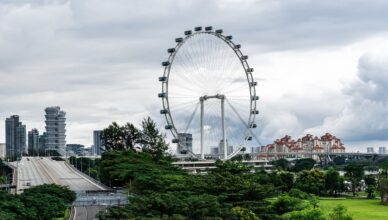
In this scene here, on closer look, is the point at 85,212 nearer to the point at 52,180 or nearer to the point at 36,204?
the point at 36,204

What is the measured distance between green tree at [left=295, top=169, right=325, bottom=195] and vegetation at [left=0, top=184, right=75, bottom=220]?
36607 millimetres

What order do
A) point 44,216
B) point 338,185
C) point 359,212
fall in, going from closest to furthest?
point 44,216, point 359,212, point 338,185

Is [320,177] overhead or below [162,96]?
below

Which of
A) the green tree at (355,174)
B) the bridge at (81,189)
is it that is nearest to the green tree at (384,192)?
the green tree at (355,174)

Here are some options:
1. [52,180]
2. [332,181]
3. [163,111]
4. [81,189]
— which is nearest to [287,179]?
[332,181]

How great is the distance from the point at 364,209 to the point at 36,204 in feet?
117

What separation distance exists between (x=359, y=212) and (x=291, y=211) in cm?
1791

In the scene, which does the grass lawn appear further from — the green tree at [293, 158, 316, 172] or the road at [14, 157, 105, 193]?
the green tree at [293, 158, 316, 172]

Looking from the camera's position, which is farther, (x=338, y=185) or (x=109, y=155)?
(x=109, y=155)

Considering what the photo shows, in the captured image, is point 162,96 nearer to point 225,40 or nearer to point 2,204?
point 225,40

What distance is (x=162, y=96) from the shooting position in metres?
101

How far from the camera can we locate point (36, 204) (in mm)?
60000

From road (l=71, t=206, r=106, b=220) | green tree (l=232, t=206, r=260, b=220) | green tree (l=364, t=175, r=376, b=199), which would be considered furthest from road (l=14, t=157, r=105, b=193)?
green tree (l=232, t=206, r=260, b=220)

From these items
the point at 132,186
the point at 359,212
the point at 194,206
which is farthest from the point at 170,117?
the point at 194,206
